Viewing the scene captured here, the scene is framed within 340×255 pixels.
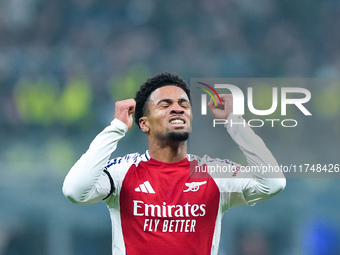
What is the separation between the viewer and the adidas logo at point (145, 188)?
11.2 feet

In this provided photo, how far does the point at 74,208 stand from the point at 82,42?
248 centimetres

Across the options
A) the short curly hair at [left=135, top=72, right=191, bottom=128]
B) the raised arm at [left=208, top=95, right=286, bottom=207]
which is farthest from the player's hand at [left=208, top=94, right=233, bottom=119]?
the short curly hair at [left=135, top=72, right=191, bottom=128]

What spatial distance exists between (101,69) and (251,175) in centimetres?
444

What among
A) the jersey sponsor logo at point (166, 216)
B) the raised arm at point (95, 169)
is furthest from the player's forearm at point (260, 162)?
the raised arm at point (95, 169)

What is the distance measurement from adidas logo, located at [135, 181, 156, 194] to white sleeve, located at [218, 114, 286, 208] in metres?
0.47

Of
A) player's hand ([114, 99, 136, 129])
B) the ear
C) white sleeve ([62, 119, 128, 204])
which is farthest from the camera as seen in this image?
the ear

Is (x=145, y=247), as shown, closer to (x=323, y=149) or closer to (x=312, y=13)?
(x=323, y=149)

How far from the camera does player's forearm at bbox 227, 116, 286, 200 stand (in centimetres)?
323

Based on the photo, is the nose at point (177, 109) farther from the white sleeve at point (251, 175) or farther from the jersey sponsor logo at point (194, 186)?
the jersey sponsor logo at point (194, 186)

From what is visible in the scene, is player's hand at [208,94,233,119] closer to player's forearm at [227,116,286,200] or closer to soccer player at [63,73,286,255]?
soccer player at [63,73,286,255]

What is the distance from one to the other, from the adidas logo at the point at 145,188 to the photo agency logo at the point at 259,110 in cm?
63

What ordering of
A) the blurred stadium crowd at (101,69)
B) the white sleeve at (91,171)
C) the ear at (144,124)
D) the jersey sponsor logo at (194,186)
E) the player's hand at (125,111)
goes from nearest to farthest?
1. the white sleeve at (91,171)
2. the player's hand at (125,111)
3. the jersey sponsor logo at (194,186)
4. the ear at (144,124)
5. the blurred stadium crowd at (101,69)

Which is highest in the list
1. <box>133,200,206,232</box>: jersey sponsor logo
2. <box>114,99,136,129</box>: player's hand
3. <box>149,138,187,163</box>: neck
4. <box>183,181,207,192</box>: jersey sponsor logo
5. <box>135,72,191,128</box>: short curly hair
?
<box>135,72,191,128</box>: short curly hair

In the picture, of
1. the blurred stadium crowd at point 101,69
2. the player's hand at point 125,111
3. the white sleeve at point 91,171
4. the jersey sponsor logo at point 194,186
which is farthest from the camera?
the blurred stadium crowd at point 101,69
